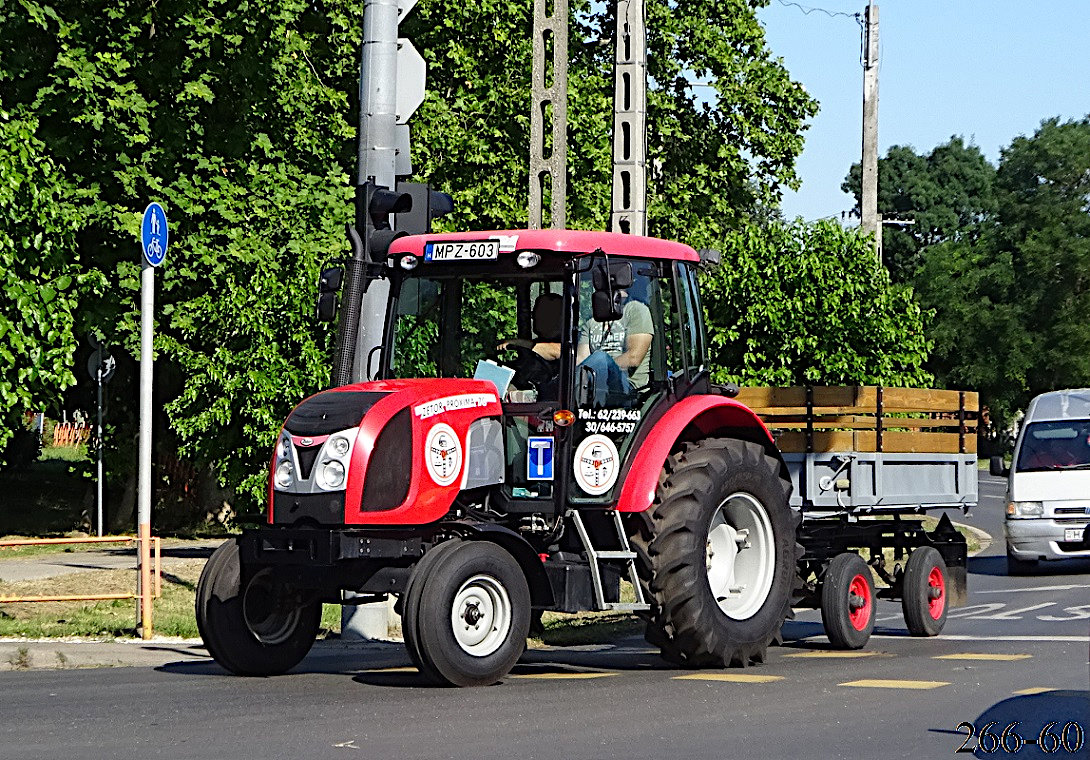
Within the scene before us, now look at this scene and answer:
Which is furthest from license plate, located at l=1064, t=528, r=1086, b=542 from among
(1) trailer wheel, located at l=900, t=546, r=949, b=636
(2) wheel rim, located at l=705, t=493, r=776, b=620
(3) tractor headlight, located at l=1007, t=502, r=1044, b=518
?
(2) wheel rim, located at l=705, t=493, r=776, b=620

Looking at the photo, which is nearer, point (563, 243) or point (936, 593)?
point (563, 243)

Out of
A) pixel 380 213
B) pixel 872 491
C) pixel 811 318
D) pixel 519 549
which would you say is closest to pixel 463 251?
pixel 380 213

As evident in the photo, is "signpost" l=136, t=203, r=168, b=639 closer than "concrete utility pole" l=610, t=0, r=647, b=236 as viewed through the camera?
Yes

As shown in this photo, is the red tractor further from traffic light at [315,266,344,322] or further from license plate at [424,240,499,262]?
traffic light at [315,266,344,322]

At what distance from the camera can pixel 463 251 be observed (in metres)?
11.4

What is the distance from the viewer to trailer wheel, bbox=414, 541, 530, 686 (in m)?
9.88

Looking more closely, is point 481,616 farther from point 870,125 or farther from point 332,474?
point 870,125

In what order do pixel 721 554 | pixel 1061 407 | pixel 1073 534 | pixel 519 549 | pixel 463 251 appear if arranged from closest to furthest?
pixel 519 549 → pixel 463 251 → pixel 721 554 → pixel 1073 534 → pixel 1061 407

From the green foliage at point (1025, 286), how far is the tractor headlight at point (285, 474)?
7993cm

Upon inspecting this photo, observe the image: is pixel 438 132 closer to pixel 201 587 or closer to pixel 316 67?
pixel 316 67

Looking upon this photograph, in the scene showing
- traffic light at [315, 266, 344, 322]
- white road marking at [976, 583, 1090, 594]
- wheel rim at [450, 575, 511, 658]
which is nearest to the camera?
wheel rim at [450, 575, 511, 658]

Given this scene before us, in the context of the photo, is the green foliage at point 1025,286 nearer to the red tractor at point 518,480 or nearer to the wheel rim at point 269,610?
the red tractor at point 518,480

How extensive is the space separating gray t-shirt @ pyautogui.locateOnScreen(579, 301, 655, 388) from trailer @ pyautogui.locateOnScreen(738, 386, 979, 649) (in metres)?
2.38

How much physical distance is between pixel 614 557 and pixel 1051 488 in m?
13.3
